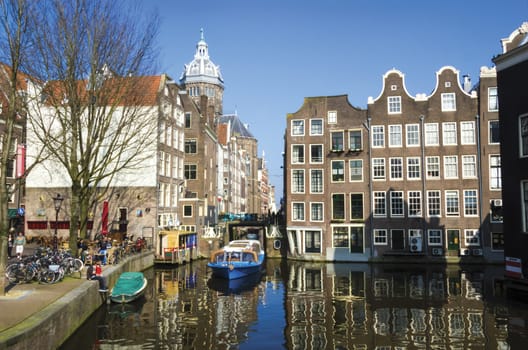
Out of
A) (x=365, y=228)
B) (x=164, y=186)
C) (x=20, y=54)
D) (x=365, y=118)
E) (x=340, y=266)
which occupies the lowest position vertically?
(x=340, y=266)

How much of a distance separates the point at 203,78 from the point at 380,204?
94970mm

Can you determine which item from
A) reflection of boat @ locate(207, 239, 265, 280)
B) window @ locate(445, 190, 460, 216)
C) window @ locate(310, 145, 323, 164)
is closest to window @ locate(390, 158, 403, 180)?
window @ locate(445, 190, 460, 216)

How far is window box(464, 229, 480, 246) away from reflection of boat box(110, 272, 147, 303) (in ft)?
103

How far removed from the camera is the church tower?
427ft

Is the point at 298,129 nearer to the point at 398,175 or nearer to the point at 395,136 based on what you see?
the point at 395,136

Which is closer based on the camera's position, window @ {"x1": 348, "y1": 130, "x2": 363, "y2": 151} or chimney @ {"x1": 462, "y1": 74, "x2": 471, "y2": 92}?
window @ {"x1": 348, "y1": 130, "x2": 363, "y2": 151}

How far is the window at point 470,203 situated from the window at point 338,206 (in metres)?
11.4

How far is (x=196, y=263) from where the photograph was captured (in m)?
44.9

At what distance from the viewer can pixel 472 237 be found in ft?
140

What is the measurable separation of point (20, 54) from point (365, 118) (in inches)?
1358

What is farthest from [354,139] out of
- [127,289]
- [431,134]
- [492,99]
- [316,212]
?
[127,289]

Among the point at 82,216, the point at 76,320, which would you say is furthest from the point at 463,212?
the point at 76,320

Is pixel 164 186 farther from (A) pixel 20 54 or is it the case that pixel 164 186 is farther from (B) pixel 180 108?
(A) pixel 20 54

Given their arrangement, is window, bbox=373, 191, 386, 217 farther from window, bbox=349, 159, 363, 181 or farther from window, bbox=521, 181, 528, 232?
window, bbox=521, 181, 528, 232
